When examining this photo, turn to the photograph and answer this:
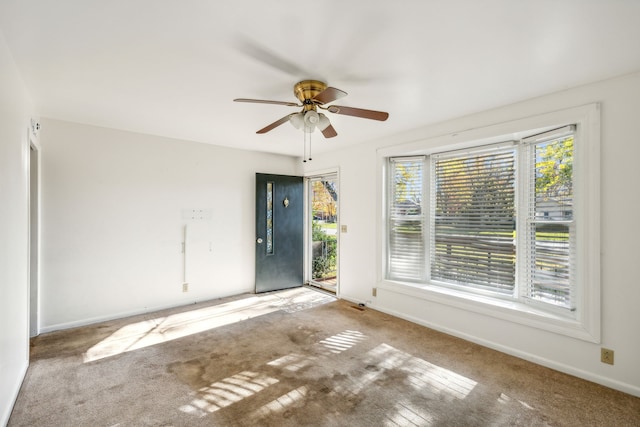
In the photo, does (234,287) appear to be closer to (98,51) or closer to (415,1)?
(98,51)

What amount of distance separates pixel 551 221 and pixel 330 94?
94.4 inches

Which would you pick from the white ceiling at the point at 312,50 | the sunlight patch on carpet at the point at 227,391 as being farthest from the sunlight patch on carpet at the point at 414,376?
the white ceiling at the point at 312,50

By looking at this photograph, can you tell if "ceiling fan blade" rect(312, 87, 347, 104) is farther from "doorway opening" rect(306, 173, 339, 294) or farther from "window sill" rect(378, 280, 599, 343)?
"doorway opening" rect(306, 173, 339, 294)

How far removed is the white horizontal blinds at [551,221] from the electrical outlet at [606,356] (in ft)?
1.21

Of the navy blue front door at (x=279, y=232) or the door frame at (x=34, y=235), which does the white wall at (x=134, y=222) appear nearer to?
the door frame at (x=34, y=235)

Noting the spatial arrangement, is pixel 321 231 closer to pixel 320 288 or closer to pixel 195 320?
pixel 320 288

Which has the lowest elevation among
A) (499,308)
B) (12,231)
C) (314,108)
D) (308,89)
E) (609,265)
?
(499,308)

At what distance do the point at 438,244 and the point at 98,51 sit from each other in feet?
12.4

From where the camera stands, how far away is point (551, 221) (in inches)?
109

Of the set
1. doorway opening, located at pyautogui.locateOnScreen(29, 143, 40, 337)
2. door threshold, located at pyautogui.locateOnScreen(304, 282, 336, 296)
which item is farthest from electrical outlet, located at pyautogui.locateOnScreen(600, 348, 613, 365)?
doorway opening, located at pyautogui.locateOnScreen(29, 143, 40, 337)

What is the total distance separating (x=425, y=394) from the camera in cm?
223

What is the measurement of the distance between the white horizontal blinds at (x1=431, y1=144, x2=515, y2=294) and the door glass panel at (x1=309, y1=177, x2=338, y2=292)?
2.02 meters

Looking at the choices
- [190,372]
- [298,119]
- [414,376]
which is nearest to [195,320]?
[190,372]

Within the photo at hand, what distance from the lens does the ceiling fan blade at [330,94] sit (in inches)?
77.4
